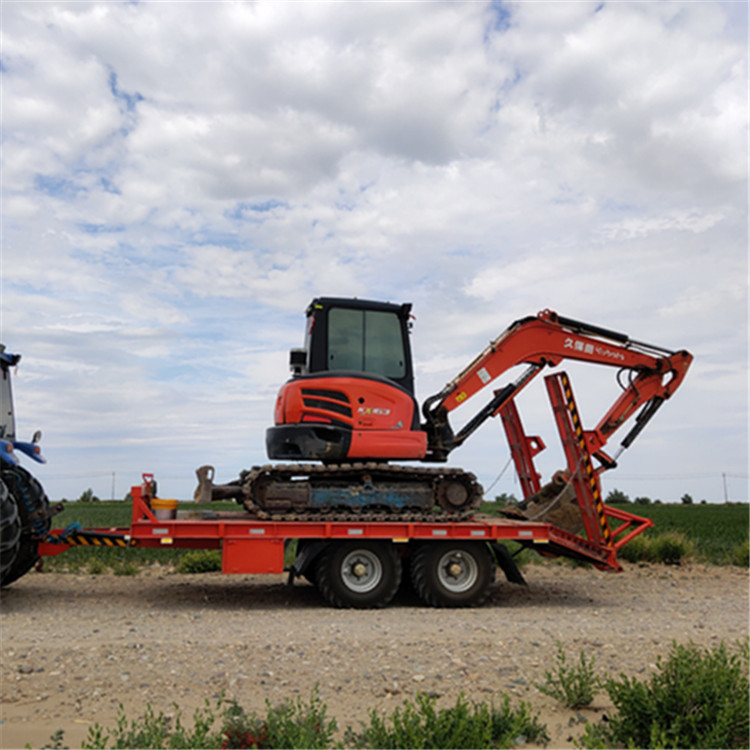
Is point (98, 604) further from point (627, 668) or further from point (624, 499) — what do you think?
point (624, 499)

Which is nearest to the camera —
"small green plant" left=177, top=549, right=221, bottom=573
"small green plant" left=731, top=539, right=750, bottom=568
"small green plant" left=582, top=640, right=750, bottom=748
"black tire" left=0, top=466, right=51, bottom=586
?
"small green plant" left=582, top=640, right=750, bottom=748

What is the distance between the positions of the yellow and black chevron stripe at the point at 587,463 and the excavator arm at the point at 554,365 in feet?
0.85

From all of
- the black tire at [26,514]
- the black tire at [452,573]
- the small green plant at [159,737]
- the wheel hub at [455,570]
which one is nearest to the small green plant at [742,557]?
the black tire at [452,573]

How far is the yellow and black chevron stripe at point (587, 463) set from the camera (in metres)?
12.6

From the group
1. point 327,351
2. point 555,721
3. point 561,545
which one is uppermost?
point 327,351

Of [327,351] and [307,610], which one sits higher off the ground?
[327,351]

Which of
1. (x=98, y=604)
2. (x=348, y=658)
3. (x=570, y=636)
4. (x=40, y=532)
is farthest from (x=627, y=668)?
(x=40, y=532)

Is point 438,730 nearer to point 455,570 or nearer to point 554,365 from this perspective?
point 455,570

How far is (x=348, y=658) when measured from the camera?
7.83 m

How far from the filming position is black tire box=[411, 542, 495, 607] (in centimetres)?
1133

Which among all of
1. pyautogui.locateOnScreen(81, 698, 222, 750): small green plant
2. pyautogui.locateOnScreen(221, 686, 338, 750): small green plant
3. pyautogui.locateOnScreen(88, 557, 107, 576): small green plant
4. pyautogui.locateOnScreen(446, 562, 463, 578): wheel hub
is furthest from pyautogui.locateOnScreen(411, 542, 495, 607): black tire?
pyautogui.locateOnScreen(88, 557, 107, 576): small green plant

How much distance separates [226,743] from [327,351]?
23.0ft

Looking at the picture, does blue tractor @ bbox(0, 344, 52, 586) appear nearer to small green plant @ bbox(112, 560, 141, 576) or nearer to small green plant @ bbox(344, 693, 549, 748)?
small green plant @ bbox(112, 560, 141, 576)

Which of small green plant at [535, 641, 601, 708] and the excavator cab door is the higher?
the excavator cab door
